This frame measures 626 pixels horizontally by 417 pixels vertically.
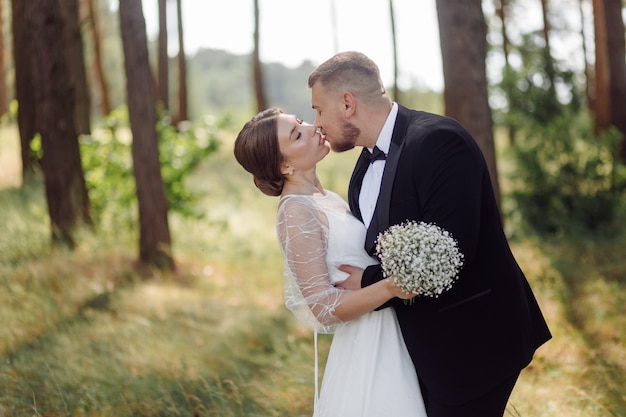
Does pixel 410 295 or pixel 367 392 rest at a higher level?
pixel 410 295

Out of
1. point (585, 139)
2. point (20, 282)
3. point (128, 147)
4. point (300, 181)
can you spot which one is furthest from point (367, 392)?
point (585, 139)

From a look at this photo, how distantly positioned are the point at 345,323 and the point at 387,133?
34.7 inches

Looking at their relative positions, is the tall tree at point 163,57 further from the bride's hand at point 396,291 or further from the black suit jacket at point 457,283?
the bride's hand at point 396,291

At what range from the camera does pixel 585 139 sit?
1180cm

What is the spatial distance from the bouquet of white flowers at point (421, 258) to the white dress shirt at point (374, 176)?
0.49 meters

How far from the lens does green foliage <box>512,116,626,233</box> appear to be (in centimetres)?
1144

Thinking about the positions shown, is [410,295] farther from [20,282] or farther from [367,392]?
[20,282]

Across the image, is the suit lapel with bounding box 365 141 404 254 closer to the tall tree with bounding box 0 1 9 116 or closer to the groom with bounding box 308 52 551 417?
the groom with bounding box 308 52 551 417

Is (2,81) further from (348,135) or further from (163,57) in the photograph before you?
(348,135)

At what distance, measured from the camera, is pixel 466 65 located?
7.79 m

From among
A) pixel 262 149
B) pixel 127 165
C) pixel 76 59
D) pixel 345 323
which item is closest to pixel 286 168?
pixel 262 149

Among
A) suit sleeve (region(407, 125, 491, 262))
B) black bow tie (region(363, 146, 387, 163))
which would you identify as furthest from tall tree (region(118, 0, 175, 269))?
suit sleeve (region(407, 125, 491, 262))

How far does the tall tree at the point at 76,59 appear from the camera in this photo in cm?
1250

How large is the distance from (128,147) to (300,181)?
847 centimetres
